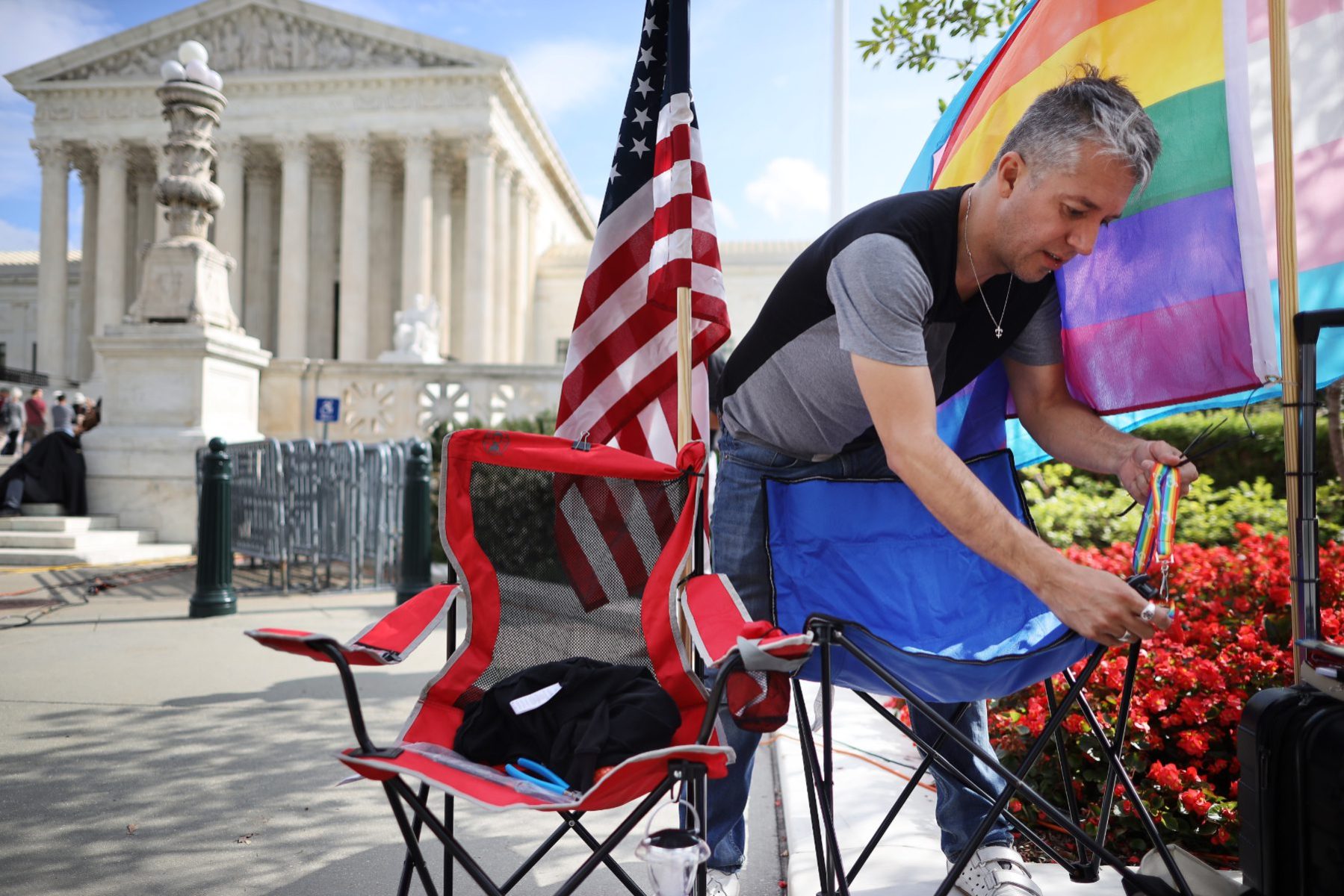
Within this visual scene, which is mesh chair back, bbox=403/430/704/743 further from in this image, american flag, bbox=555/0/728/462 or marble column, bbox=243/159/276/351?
marble column, bbox=243/159/276/351

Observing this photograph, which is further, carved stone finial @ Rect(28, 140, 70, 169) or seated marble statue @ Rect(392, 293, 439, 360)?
carved stone finial @ Rect(28, 140, 70, 169)

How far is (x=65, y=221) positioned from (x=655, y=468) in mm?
41052

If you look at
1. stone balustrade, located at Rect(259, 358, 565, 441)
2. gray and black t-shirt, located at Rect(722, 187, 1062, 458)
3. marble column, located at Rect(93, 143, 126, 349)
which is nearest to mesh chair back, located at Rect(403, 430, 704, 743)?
gray and black t-shirt, located at Rect(722, 187, 1062, 458)

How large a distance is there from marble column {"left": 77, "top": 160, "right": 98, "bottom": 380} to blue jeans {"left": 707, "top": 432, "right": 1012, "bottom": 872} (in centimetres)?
4028

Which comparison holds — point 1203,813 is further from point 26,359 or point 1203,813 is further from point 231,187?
point 26,359

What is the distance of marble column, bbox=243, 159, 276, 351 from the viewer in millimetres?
36688

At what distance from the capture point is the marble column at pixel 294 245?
110ft

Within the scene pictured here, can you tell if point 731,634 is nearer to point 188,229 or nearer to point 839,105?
point 839,105

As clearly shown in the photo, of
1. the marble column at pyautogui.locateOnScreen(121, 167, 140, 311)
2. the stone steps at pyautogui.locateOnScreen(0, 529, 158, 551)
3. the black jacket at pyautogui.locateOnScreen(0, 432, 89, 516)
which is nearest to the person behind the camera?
the stone steps at pyautogui.locateOnScreen(0, 529, 158, 551)

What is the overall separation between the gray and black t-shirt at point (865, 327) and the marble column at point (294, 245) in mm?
34241

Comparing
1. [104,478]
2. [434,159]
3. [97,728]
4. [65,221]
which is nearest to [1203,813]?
[97,728]

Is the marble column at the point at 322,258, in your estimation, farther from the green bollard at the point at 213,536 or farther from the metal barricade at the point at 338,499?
the green bollard at the point at 213,536

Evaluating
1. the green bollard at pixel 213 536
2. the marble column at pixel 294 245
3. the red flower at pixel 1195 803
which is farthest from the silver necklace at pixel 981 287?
the marble column at pixel 294 245

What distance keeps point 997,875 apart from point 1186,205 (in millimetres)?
1809
